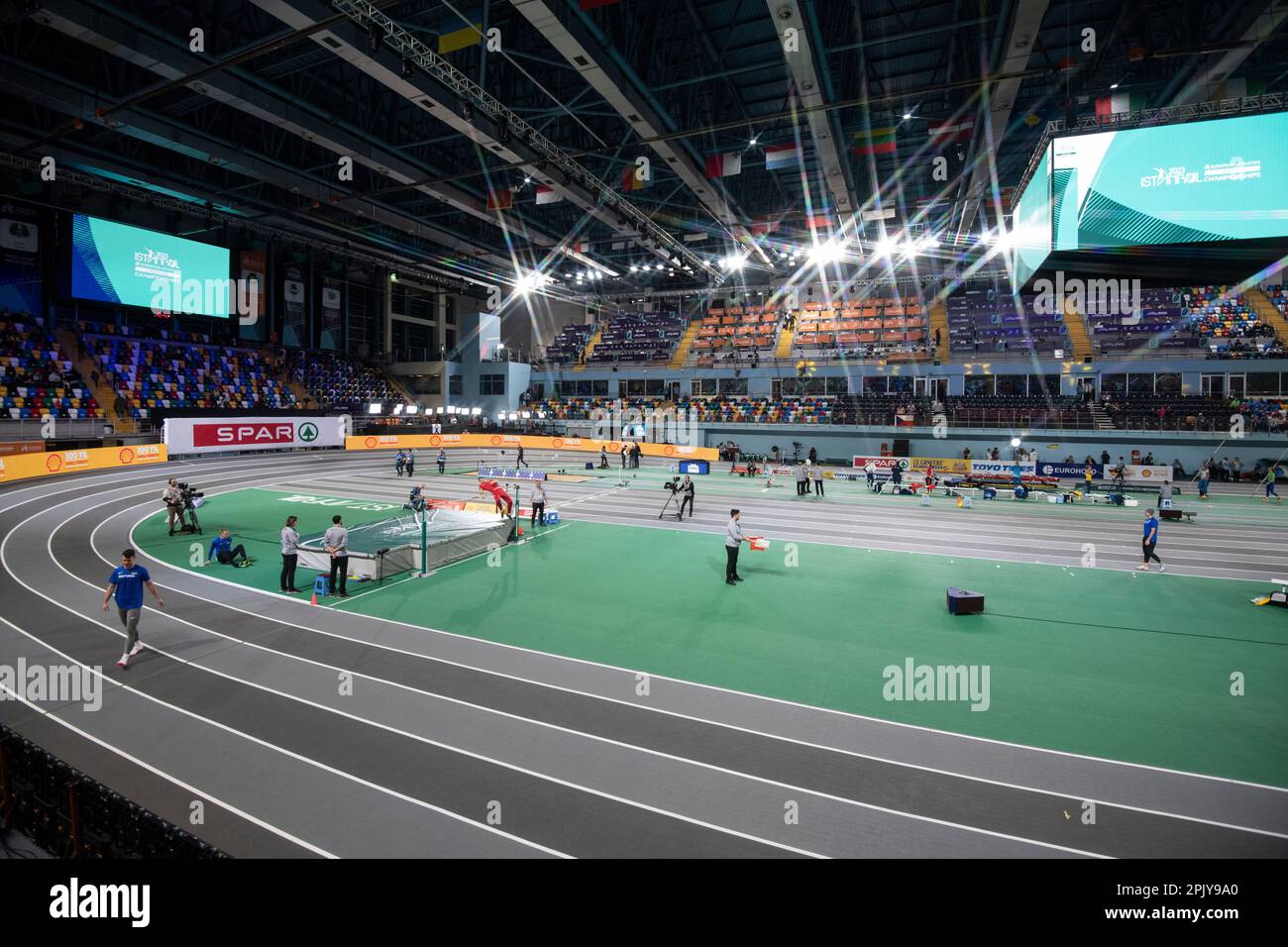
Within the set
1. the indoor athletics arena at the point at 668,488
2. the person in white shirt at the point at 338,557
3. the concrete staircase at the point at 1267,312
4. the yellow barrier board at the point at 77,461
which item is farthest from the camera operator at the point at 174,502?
the concrete staircase at the point at 1267,312

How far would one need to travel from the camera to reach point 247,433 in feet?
117

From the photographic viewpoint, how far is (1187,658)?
859 centimetres

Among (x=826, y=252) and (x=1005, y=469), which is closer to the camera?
(x=1005, y=469)

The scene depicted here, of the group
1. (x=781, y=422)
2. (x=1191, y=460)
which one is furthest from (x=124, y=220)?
(x=1191, y=460)

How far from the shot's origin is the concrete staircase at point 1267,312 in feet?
127

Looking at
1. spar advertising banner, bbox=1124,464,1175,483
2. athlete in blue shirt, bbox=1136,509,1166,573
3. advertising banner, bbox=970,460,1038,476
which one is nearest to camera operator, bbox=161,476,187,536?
athlete in blue shirt, bbox=1136,509,1166,573

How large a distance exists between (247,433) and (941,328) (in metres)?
51.4

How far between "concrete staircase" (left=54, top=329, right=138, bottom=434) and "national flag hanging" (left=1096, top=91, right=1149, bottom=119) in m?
46.9

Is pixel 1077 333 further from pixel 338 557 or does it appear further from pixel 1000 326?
pixel 338 557

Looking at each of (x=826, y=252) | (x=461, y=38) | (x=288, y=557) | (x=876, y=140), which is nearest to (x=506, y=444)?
(x=826, y=252)

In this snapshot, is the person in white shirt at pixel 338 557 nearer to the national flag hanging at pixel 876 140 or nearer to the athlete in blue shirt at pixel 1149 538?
the athlete in blue shirt at pixel 1149 538

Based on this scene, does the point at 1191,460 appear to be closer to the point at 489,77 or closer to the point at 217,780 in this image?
the point at 489,77
